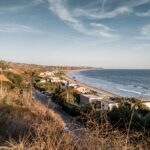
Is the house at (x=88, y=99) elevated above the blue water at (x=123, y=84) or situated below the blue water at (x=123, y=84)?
above

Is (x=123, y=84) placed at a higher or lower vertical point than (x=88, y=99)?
lower

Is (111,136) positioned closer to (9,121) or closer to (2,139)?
(2,139)

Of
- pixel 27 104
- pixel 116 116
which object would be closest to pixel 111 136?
pixel 27 104

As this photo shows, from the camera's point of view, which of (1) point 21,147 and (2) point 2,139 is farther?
(2) point 2,139

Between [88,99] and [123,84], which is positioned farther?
[123,84]

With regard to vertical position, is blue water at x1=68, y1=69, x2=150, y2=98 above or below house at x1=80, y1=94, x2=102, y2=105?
below

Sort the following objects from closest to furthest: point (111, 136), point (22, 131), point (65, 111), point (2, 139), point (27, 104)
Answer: point (111, 136) < point (2, 139) < point (22, 131) < point (27, 104) < point (65, 111)

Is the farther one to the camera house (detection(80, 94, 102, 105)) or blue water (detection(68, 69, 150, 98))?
blue water (detection(68, 69, 150, 98))

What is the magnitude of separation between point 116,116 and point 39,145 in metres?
8.62

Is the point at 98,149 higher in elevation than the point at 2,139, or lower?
higher

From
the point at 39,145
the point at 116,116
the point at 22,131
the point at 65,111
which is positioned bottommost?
the point at 65,111

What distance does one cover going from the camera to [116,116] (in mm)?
11883

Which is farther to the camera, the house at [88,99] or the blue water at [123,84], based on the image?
the blue water at [123,84]

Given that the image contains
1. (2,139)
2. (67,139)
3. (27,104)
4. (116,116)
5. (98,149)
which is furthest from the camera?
(116,116)
